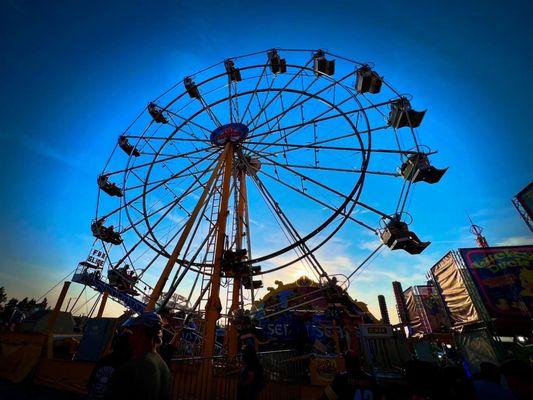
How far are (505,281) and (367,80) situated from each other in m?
14.8

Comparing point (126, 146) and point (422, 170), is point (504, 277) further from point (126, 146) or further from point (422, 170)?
point (126, 146)

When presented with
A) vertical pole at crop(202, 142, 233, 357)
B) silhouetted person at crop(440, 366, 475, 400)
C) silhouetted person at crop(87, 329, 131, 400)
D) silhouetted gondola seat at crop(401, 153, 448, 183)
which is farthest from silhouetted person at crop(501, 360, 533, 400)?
silhouetted gondola seat at crop(401, 153, 448, 183)

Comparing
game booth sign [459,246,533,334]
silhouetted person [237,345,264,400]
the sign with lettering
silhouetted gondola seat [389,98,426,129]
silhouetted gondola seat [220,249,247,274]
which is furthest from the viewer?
the sign with lettering

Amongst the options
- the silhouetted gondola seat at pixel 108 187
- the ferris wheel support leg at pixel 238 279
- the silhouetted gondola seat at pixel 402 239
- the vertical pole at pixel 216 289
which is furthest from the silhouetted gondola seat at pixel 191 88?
the silhouetted gondola seat at pixel 402 239

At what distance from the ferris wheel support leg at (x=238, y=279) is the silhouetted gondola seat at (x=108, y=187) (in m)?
7.60

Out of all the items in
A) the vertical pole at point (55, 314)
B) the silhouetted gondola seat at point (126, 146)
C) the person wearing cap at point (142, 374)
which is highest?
the silhouetted gondola seat at point (126, 146)

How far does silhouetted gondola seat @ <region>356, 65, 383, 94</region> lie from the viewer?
12352 millimetres

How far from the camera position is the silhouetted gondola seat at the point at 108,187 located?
49.0ft

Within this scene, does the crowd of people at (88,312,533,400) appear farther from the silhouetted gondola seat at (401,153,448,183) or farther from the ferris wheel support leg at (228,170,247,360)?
the silhouetted gondola seat at (401,153,448,183)

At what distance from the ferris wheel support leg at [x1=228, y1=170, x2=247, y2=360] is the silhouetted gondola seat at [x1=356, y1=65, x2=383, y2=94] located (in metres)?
7.95

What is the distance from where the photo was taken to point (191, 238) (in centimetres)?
1189

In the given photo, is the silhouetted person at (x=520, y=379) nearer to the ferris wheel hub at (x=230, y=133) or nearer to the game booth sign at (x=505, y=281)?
the ferris wheel hub at (x=230, y=133)

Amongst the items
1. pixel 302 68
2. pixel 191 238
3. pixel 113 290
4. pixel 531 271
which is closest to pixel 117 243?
pixel 191 238

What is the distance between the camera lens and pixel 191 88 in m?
15.3
